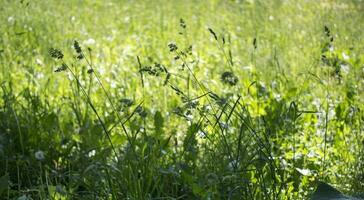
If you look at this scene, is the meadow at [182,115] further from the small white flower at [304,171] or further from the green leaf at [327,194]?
the green leaf at [327,194]

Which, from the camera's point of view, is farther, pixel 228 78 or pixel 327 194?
pixel 228 78

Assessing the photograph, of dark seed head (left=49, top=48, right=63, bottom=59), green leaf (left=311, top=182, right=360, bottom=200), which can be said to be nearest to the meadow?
dark seed head (left=49, top=48, right=63, bottom=59)

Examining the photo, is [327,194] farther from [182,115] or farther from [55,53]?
[55,53]

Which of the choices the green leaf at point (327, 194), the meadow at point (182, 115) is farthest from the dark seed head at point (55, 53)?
the green leaf at point (327, 194)

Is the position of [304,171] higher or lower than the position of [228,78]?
lower

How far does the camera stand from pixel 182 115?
2104 mm

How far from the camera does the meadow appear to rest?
7.45ft

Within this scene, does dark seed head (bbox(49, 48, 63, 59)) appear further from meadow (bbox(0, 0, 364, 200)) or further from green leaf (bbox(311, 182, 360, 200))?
green leaf (bbox(311, 182, 360, 200))

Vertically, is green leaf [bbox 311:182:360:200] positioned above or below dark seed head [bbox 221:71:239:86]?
below

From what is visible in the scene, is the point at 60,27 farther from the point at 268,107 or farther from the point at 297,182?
the point at 297,182

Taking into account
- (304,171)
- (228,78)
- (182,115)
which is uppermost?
(228,78)

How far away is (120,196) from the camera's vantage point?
2.36 m

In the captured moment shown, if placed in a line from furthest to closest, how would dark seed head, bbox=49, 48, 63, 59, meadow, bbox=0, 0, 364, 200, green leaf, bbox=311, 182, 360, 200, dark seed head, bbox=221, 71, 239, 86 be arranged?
1. meadow, bbox=0, 0, 364, 200
2. dark seed head, bbox=221, 71, 239, 86
3. dark seed head, bbox=49, 48, 63, 59
4. green leaf, bbox=311, 182, 360, 200

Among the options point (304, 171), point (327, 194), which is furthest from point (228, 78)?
point (327, 194)
